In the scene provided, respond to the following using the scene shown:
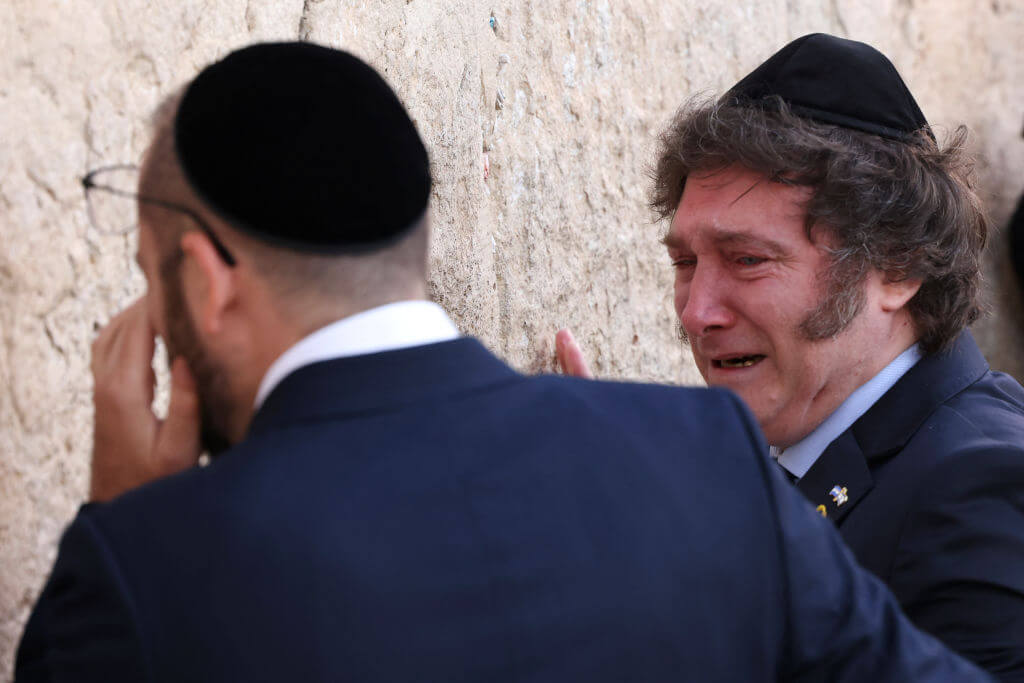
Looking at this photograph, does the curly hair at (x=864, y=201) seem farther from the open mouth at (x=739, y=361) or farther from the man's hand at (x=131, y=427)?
the man's hand at (x=131, y=427)

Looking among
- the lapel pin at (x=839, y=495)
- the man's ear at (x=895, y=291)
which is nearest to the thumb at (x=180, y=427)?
→ the lapel pin at (x=839, y=495)

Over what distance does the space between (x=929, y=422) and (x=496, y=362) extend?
97 cm

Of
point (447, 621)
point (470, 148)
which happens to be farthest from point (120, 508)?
point (470, 148)

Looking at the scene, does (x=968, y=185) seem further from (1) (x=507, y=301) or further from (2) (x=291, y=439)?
(2) (x=291, y=439)

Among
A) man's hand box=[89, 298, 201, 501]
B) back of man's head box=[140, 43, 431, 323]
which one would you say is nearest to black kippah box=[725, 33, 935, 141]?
back of man's head box=[140, 43, 431, 323]

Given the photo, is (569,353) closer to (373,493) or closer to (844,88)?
(844,88)

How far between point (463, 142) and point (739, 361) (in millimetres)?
823

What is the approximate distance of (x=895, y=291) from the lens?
6.65 ft

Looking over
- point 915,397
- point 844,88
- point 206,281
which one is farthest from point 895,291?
point 206,281

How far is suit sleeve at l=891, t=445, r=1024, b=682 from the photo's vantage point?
142 centimetres

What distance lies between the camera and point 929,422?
1.78 m

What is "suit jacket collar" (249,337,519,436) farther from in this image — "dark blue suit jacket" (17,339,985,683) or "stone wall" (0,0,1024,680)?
"stone wall" (0,0,1024,680)

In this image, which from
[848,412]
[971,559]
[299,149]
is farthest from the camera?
[848,412]

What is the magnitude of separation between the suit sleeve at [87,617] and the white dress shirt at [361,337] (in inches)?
8.5
